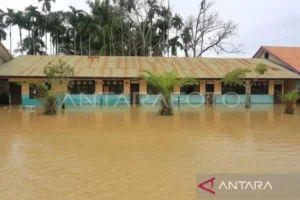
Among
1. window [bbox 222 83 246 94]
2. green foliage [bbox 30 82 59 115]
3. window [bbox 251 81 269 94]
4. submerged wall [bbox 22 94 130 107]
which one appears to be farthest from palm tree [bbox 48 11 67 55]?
window [bbox 251 81 269 94]

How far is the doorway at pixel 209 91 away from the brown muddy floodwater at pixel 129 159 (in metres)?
12.5

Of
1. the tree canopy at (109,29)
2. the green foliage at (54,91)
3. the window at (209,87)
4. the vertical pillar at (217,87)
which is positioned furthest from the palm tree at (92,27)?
the green foliage at (54,91)

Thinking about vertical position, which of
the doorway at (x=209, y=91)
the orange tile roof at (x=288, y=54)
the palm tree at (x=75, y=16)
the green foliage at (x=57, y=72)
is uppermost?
the palm tree at (x=75, y=16)

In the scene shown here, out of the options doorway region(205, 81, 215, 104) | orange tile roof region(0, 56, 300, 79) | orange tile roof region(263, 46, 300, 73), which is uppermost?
orange tile roof region(263, 46, 300, 73)

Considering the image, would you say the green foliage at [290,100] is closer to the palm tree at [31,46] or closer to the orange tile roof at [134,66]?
the orange tile roof at [134,66]

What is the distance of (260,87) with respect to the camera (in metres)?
23.1

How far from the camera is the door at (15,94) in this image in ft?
71.2

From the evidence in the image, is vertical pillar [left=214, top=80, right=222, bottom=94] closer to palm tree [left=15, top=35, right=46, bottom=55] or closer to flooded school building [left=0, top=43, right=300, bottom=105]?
flooded school building [left=0, top=43, right=300, bottom=105]

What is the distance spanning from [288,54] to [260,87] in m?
6.28

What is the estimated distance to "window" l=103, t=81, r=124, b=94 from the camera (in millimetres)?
21891

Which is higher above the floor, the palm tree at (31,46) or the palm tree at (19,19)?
the palm tree at (19,19)

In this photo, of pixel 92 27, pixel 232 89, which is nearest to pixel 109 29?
pixel 92 27

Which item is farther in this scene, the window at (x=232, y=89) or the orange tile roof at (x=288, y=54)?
the orange tile roof at (x=288, y=54)

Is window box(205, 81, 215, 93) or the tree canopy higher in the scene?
the tree canopy
